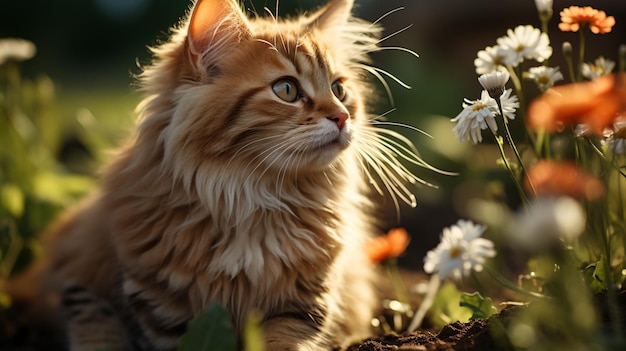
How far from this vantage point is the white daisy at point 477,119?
1393 millimetres

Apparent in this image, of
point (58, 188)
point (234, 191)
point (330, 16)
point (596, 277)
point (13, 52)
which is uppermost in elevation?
point (330, 16)

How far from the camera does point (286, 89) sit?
1.69m

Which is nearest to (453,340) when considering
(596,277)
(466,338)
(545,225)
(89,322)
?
(466,338)

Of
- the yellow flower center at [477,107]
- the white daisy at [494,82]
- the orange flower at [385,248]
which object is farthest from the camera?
the orange flower at [385,248]

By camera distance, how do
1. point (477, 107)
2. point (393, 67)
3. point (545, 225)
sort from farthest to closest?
point (393, 67), point (477, 107), point (545, 225)

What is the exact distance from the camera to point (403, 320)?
200 centimetres

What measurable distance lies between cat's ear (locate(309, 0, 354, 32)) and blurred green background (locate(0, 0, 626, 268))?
6.5 inches

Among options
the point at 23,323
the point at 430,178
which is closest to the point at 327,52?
the point at 23,323

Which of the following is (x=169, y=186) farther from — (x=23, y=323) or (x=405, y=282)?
(x=405, y=282)

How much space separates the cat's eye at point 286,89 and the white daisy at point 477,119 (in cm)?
46

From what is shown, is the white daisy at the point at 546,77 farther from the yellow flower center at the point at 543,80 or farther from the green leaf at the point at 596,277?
the green leaf at the point at 596,277

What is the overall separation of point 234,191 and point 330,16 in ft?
2.26

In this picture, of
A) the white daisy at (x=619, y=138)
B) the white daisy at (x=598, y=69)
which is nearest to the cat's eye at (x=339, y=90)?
the white daisy at (x=598, y=69)

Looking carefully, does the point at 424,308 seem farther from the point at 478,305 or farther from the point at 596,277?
the point at 596,277
